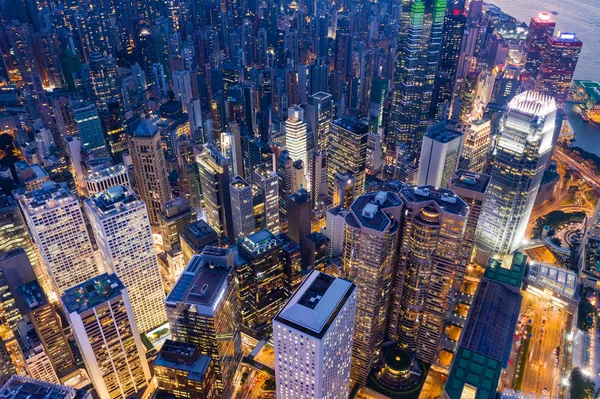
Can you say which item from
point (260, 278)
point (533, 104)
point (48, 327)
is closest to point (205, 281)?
point (260, 278)

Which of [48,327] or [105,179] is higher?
[105,179]

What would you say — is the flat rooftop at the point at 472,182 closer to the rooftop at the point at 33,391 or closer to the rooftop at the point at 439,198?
the rooftop at the point at 439,198

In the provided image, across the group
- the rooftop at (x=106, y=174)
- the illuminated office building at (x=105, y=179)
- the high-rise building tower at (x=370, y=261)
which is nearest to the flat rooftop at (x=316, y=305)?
the high-rise building tower at (x=370, y=261)

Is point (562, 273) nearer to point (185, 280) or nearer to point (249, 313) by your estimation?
point (249, 313)

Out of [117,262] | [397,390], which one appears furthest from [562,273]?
[117,262]

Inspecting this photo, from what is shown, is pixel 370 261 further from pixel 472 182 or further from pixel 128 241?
pixel 128 241

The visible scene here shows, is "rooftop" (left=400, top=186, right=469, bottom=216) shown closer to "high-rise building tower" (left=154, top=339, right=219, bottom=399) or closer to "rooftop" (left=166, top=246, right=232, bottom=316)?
"rooftop" (left=166, top=246, right=232, bottom=316)
